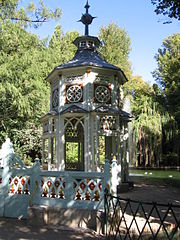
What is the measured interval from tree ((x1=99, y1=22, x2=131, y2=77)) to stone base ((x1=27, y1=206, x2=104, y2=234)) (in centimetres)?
2690

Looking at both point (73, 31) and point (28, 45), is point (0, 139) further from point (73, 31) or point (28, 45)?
point (73, 31)

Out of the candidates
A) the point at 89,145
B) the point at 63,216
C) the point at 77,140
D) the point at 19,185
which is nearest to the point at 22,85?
the point at 77,140

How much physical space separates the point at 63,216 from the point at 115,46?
29146 mm

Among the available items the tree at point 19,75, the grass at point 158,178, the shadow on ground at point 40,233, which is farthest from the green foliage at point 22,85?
the shadow on ground at point 40,233

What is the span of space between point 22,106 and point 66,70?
27.7 ft

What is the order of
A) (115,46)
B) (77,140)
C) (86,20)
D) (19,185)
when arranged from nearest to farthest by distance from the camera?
(19,185), (86,20), (77,140), (115,46)

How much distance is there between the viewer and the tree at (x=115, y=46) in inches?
1270

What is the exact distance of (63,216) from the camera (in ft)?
21.5

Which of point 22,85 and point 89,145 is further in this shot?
point 22,85

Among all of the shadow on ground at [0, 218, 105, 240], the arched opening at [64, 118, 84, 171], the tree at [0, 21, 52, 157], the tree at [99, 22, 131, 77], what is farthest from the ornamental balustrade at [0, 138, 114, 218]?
the tree at [99, 22, 131, 77]

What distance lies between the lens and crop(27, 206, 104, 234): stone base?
6.36 meters

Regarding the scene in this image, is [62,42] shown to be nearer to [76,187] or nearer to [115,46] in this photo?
[115,46]

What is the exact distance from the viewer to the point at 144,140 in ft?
84.3

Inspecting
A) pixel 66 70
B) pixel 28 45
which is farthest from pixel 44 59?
pixel 66 70
